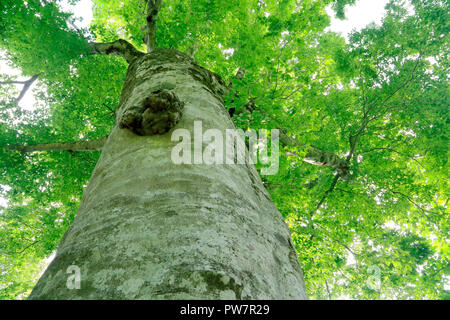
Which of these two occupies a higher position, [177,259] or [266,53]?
[266,53]

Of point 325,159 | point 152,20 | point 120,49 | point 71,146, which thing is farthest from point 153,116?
point 325,159

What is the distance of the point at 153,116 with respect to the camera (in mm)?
1484

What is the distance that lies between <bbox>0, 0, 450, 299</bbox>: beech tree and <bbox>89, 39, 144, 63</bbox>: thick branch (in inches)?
1.3

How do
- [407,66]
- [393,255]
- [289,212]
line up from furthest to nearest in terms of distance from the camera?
[393,255], [289,212], [407,66]

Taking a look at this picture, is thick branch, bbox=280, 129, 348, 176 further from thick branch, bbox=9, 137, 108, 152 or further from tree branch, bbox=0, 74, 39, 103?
tree branch, bbox=0, 74, 39, 103

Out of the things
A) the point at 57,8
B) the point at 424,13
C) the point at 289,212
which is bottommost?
the point at 289,212

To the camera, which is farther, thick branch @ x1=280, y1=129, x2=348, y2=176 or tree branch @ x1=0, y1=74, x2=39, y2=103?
tree branch @ x1=0, y1=74, x2=39, y2=103

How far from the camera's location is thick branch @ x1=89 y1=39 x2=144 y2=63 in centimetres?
503

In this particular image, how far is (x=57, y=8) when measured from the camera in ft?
16.9

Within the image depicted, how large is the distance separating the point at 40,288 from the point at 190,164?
2.48ft

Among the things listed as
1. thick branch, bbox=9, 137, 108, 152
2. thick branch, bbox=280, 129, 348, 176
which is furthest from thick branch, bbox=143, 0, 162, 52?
thick branch, bbox=280, 129, 348, 176

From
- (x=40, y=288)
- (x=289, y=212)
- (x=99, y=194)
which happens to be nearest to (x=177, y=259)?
(x=40, y=288)

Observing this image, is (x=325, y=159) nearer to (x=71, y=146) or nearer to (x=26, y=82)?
(x=71, y=146)
